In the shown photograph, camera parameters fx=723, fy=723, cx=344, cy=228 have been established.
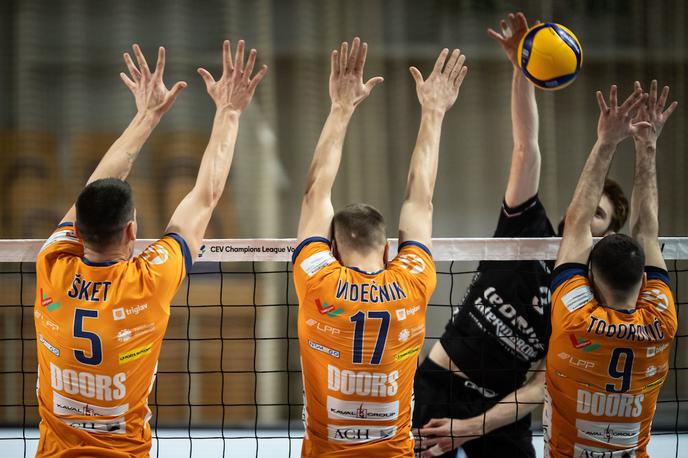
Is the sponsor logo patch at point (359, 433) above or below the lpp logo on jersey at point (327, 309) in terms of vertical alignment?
below

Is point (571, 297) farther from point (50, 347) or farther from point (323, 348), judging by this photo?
point (50, 347)

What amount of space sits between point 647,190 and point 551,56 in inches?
32.3

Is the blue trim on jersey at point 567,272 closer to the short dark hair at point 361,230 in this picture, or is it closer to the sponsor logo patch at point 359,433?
the short dark hair at point 361,230

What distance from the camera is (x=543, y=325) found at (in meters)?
4.13

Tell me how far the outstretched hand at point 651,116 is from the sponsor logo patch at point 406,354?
163 cm

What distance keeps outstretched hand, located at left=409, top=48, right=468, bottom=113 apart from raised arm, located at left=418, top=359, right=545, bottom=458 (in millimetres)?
1699

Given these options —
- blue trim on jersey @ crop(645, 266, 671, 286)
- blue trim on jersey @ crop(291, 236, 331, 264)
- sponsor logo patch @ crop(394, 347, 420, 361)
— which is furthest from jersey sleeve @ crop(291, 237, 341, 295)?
blue trim on jersey @ crop(645, 266, 671, 286)

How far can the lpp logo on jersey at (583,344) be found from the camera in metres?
3.11

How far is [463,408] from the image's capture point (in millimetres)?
4289

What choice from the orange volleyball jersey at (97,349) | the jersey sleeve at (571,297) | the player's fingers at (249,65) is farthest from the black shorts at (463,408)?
the player's fingers at (249,65)

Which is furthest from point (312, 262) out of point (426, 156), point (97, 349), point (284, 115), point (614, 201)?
point (284, 115)

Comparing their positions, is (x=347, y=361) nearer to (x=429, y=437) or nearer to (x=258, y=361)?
(x=429, y=437)

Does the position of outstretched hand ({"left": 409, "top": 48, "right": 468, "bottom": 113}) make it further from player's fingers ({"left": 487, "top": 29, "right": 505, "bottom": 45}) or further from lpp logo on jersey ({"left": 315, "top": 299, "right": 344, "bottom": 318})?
lpp logo on jersey ({"left": 315, "top": 299, "right": 344, "bottom": 318})

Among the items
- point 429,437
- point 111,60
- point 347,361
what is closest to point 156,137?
point 111,60
